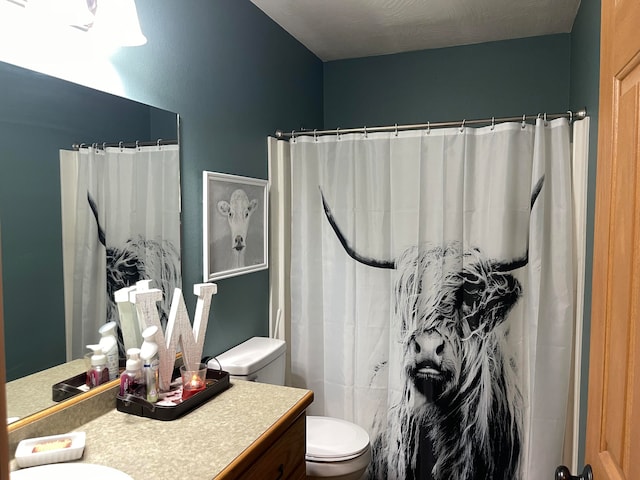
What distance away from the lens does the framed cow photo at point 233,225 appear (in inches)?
76.6

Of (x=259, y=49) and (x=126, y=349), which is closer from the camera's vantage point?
(x=126, y=349)

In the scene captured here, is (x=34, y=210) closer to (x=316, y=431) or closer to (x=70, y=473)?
(x=70, y=473)

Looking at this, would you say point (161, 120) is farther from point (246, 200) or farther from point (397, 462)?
point (397, 462)

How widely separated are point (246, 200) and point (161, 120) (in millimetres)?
638

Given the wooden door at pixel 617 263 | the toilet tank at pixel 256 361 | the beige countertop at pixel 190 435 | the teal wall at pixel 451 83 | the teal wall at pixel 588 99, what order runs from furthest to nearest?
the teal wall at pixel 451 83
the toilet tank at pixel 256 361
the teal wall at pixel 588 99
the beige countertop at pixel 190 435
the wooden door at pixel 617 263

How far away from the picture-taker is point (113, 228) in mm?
1479

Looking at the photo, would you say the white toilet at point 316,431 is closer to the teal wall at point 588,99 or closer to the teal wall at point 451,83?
the teal wall at point 588,99

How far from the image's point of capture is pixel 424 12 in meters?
2.38

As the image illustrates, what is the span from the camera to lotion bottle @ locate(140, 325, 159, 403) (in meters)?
1.44

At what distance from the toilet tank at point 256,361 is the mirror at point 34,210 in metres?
0.65

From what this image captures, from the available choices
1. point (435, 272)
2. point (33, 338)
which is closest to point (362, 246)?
point (435, 272)

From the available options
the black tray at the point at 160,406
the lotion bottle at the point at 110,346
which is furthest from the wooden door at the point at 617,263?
the lotion bottle at the point at 110,346

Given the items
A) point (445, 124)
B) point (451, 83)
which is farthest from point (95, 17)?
point (451, 83)

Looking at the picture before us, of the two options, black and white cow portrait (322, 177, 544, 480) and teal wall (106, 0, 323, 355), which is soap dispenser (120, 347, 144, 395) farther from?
black and white cow portrait (322, 177, 544, 480)
